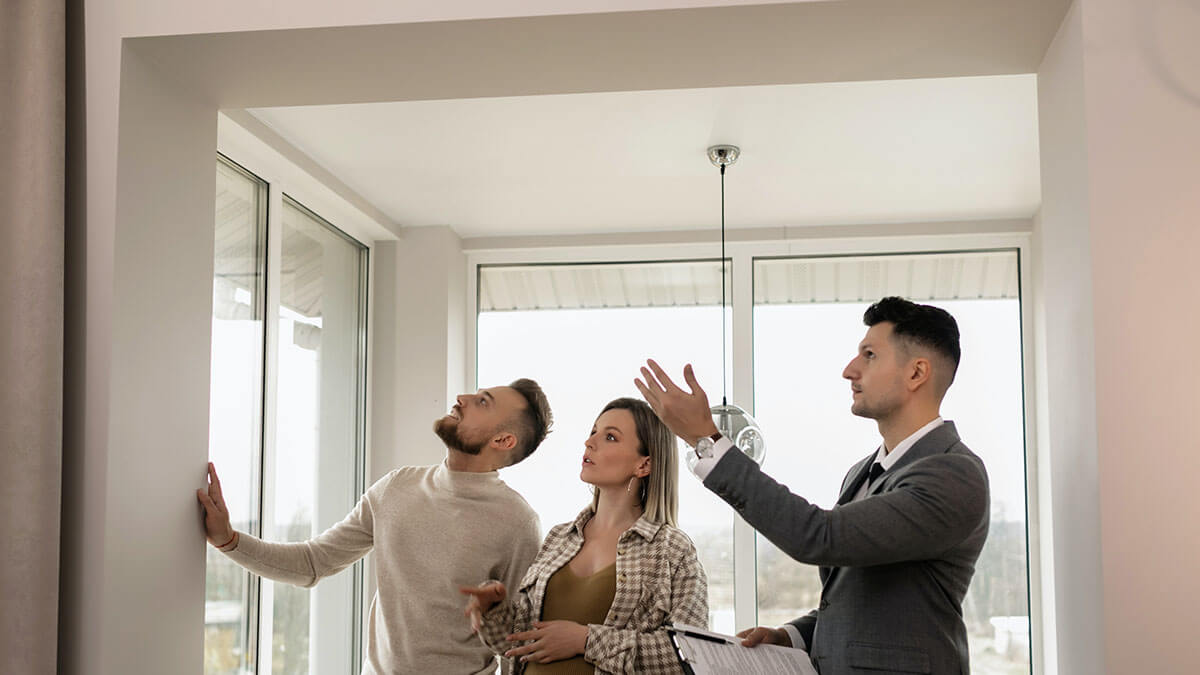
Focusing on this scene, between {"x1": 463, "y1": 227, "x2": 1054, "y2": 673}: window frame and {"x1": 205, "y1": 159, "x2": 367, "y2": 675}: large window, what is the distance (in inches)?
32.5

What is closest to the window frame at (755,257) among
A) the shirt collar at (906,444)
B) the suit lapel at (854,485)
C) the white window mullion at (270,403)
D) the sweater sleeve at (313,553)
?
the white window mullion at (270,403)

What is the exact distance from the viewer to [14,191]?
2.16 metres

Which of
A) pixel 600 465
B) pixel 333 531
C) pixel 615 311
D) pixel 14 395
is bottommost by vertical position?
pixel 333 531

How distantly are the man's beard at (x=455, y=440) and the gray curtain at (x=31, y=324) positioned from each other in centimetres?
101

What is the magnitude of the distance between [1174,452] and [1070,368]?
0.85 feet

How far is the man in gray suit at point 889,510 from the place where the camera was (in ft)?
6.22

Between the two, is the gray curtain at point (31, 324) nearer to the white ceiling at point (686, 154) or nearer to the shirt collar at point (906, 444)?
the white ceiling at point (686, 154)

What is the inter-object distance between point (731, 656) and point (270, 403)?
2362 millimetres

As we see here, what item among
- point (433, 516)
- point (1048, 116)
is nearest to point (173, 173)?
point (433, 516)

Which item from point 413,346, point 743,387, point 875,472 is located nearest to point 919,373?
point 875,472

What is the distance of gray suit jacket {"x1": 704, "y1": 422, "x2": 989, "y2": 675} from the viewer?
6.20 feet

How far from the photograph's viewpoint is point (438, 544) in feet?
9.28

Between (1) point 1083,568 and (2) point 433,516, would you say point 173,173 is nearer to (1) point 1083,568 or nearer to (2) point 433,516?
(2) point 433,516

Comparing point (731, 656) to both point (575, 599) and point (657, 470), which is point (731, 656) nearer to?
point (575, 599)
